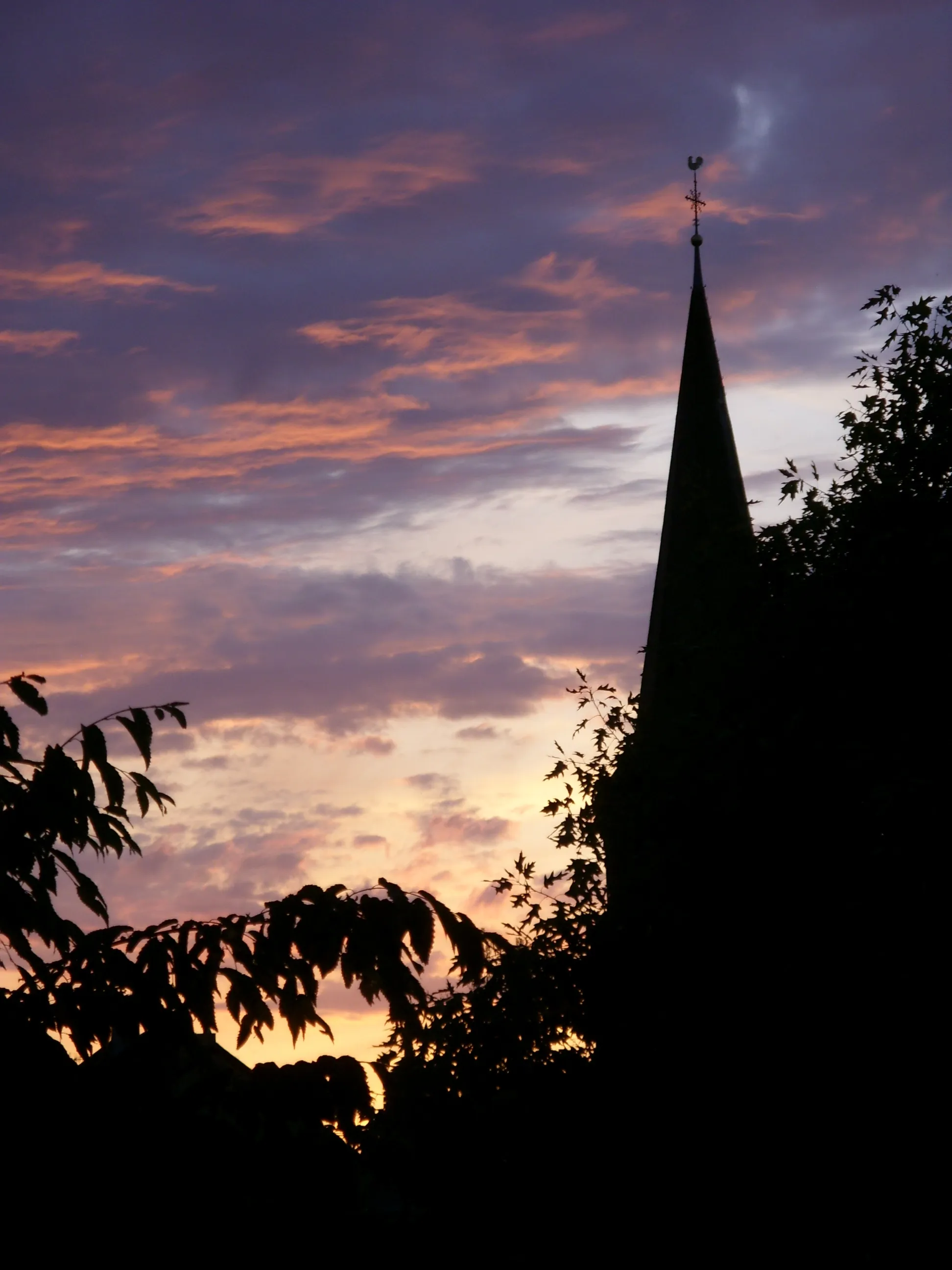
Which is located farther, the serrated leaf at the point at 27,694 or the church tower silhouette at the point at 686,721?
the church tower silhouette at the point at 686,721

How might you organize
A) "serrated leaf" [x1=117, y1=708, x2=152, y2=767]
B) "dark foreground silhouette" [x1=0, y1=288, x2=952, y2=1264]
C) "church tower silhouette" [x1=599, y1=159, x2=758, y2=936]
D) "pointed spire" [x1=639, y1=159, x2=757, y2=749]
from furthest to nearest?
"pointed spire" [x1=639, y1=159, x2=757, y2=749] → "church tower silhouette" [x1=599, y1=159, x2=758, y2=936] → "dark foreground silhouette" [x1=0, y1=288, x2=952, y2=1264] → "serrated leaf" [x1=117, y1=708, x2=152, y2=767]

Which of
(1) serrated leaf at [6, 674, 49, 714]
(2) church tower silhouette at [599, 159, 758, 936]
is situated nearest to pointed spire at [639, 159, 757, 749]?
(2) church tower silhouette at [599, 159, 758, 936]

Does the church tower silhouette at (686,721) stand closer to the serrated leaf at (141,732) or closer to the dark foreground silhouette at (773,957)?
the dark foreground silhouette at (773,957)

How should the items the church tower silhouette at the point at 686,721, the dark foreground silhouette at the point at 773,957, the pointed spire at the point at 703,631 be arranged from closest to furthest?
Result: the dark foreground silhouette at the point at 773,957, the church tower silhouette at the point at 686,721, the pointed spire at the point at 703,631

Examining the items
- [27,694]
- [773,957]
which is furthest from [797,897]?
[27,694]

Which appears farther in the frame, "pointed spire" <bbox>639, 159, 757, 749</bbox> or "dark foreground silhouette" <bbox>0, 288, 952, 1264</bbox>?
"pointed spire" <bbox>639, 159, 757, 749</bbox>

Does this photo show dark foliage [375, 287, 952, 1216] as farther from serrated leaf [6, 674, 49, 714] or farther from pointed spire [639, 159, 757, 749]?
serrated leaf [6, 674, 49, 714]

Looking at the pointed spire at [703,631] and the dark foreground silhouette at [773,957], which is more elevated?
the pointed spire at [703,631]

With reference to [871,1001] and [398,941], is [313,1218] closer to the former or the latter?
[398,941]

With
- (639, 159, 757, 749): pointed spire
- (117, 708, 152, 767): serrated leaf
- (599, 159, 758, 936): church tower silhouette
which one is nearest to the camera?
(117, 708, 152, 767): serrated leaf

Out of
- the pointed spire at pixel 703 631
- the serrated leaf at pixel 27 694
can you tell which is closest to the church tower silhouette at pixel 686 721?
the pointed spire at pixel 703 631

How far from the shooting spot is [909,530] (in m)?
20.9

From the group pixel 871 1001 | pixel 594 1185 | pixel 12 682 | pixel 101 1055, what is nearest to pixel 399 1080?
pixel 101 1055

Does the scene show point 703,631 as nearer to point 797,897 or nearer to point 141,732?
point 797,897
